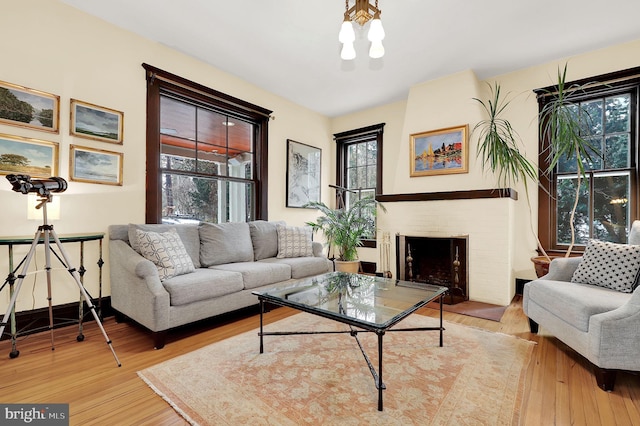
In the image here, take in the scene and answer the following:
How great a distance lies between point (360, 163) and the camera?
17.4ft

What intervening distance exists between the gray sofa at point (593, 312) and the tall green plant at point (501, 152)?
3.30ft

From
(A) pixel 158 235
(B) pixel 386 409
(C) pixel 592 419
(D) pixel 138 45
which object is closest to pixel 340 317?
(B) pixel 386 409

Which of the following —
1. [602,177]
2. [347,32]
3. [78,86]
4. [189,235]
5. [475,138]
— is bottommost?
[189,235]

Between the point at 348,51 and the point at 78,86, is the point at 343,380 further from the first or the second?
the point at 78,86

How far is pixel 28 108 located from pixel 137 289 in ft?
5.68

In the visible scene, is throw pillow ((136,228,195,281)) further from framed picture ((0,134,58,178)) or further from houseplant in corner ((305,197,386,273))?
houseplant in corner ((305,197,386,273))

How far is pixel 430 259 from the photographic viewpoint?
3.87 m

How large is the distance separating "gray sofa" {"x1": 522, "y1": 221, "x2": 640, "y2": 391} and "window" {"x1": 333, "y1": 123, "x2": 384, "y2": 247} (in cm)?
276

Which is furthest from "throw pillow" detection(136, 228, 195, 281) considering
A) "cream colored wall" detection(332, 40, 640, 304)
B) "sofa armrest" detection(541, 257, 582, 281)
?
"sofa armrest" detection(541, 257, 582, 281)

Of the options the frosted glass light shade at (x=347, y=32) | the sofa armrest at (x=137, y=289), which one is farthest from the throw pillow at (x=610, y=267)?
the sofa armrest at (x=137, y=289)

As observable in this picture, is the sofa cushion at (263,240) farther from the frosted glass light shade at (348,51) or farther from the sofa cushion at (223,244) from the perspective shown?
the frosted glass light shade at (348,51)

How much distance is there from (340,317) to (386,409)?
19.2 inches

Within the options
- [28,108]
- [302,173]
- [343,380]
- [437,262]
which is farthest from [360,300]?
[302,173]

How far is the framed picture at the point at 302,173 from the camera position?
472 centimetres
